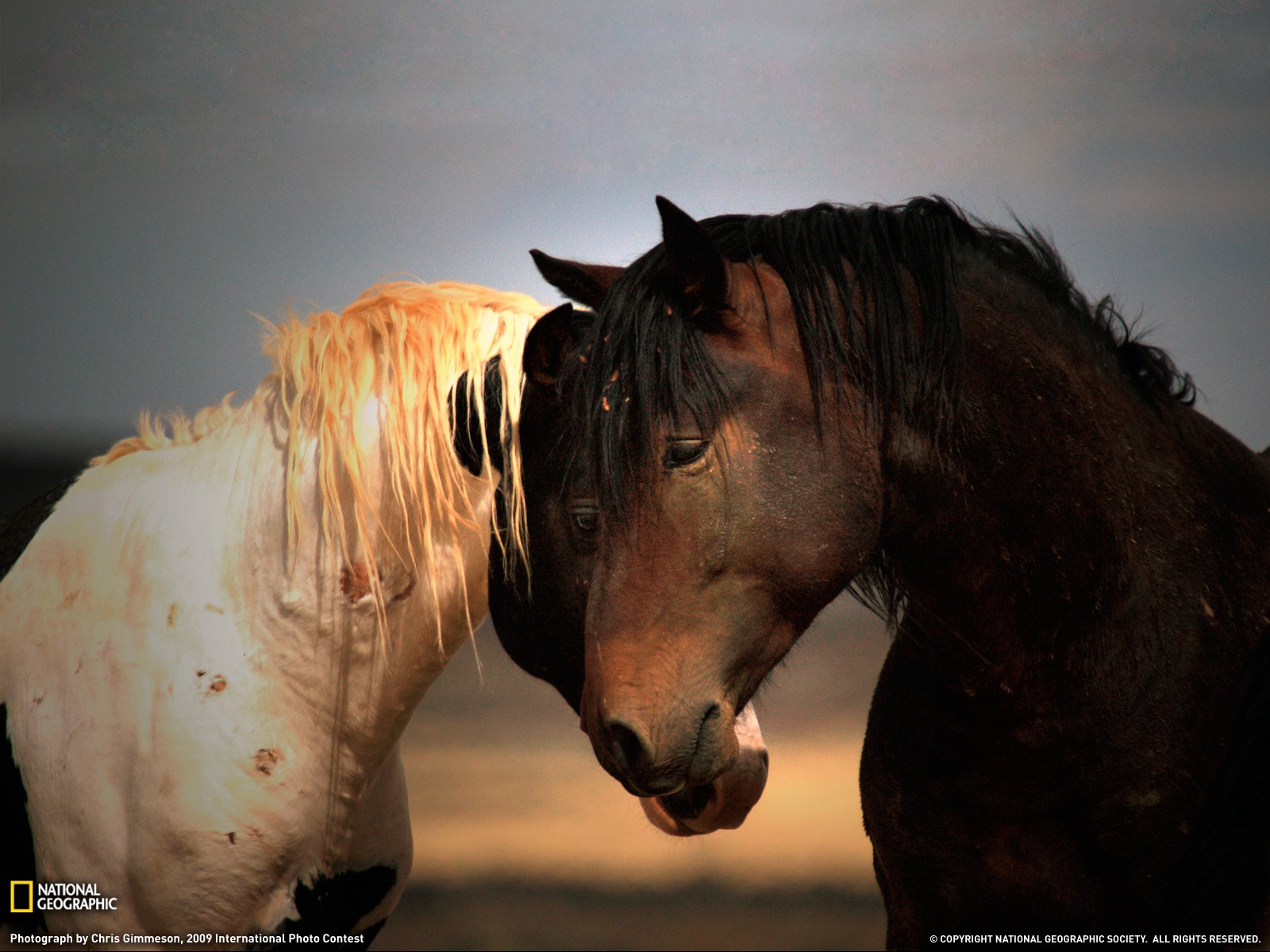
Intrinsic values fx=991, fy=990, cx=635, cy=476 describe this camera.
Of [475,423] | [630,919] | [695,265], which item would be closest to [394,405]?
[475,423]

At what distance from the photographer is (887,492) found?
72 centimetres

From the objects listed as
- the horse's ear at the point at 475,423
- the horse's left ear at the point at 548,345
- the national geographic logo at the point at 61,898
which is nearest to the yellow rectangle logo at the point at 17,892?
the national geographic logo at the point at 61,898

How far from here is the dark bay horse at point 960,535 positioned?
2.20 ft

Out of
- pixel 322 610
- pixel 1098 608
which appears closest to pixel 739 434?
pixel 1098 608

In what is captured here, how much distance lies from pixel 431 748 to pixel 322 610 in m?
2.17

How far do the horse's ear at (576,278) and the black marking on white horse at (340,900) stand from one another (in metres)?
0.64

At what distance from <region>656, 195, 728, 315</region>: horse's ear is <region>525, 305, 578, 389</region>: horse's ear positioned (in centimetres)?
25

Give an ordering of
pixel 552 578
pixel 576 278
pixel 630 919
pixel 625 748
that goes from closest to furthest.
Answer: pixel 625 748, pixel 576 278, pixel 552 578, pixel 630 919

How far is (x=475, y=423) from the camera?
100 centimetres

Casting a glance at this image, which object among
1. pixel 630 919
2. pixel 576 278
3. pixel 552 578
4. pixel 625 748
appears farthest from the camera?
pixel 630 919

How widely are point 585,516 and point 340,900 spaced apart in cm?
52

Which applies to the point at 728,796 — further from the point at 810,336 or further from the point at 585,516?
the point at 810,336

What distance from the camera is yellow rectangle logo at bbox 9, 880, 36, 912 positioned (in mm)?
951

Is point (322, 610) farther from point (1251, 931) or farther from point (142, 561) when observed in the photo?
point (1251, 931)
